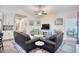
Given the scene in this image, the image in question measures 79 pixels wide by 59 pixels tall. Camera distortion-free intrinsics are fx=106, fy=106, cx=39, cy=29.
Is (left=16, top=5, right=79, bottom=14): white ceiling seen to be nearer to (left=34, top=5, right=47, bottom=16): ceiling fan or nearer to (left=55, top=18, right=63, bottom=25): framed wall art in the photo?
(left=34, top=5, right=47, bottom=16): ceiling fan

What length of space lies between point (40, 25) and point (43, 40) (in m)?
0.30

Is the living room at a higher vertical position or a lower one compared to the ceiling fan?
lower

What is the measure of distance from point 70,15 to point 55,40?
0.57m

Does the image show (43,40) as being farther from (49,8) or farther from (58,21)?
(49,8)

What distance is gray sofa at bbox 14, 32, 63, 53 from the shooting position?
6.82 feet

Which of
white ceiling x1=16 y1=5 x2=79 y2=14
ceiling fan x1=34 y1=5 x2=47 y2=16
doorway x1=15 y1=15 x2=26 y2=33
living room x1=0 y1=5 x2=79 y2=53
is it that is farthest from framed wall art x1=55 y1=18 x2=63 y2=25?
doorway x1=15 y1=15 x2=26 y2=33

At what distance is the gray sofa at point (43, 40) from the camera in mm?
2080

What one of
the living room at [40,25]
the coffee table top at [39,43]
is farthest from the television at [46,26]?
the coffee table top at [39,43]

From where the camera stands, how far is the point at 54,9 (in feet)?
6.91

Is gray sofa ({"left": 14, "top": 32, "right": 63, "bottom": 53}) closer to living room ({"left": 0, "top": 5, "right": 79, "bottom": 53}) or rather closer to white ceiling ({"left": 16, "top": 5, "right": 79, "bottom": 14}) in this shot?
living room ({"left": 0, "top": 5, "right": 79, "bottom": 53})

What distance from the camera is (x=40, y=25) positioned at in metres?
2.10

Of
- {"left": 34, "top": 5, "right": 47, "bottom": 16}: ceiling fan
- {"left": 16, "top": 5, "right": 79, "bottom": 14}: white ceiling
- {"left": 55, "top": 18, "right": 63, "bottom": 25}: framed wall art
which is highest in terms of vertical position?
{"left": 16, "top": 5, "right": 79, "bottom": 14}: white ceiling

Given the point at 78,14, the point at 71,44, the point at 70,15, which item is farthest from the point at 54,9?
the point at 71,44
